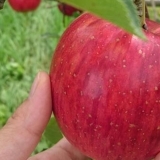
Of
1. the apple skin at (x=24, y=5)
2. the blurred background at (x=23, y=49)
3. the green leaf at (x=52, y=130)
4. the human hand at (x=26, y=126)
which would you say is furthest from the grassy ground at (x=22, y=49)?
the human hand at (x=26, y=126)

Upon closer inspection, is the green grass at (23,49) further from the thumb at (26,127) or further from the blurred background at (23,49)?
the thumb at (26,127)

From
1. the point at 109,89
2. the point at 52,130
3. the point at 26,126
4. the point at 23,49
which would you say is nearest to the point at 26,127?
the point at 26,126

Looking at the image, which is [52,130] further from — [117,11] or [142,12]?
[117,11]

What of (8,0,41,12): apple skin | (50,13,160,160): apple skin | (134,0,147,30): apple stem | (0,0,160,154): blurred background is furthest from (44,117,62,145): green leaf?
(0,0,160,154): blurred background

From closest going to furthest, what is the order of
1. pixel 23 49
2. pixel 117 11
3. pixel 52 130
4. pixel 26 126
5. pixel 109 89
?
pixel 117 11, pixel 109 89, pixel 26 126, pixel 52 130, pixel 23 49

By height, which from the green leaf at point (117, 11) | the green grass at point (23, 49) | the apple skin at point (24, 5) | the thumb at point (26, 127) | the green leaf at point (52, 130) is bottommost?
the green grass at point (23, 49)

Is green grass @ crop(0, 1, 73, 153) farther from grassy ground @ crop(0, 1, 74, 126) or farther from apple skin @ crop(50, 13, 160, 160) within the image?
apple skin @ crop(50, 13, 160, 160)

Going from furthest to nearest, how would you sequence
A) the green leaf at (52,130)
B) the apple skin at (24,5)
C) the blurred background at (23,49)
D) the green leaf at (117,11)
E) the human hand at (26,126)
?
the blurred background at (23,49)
the apple skin at (24,5)
the green leaf at (52,130)
the human hand at (26,126)
the green leaf at (117,11)
